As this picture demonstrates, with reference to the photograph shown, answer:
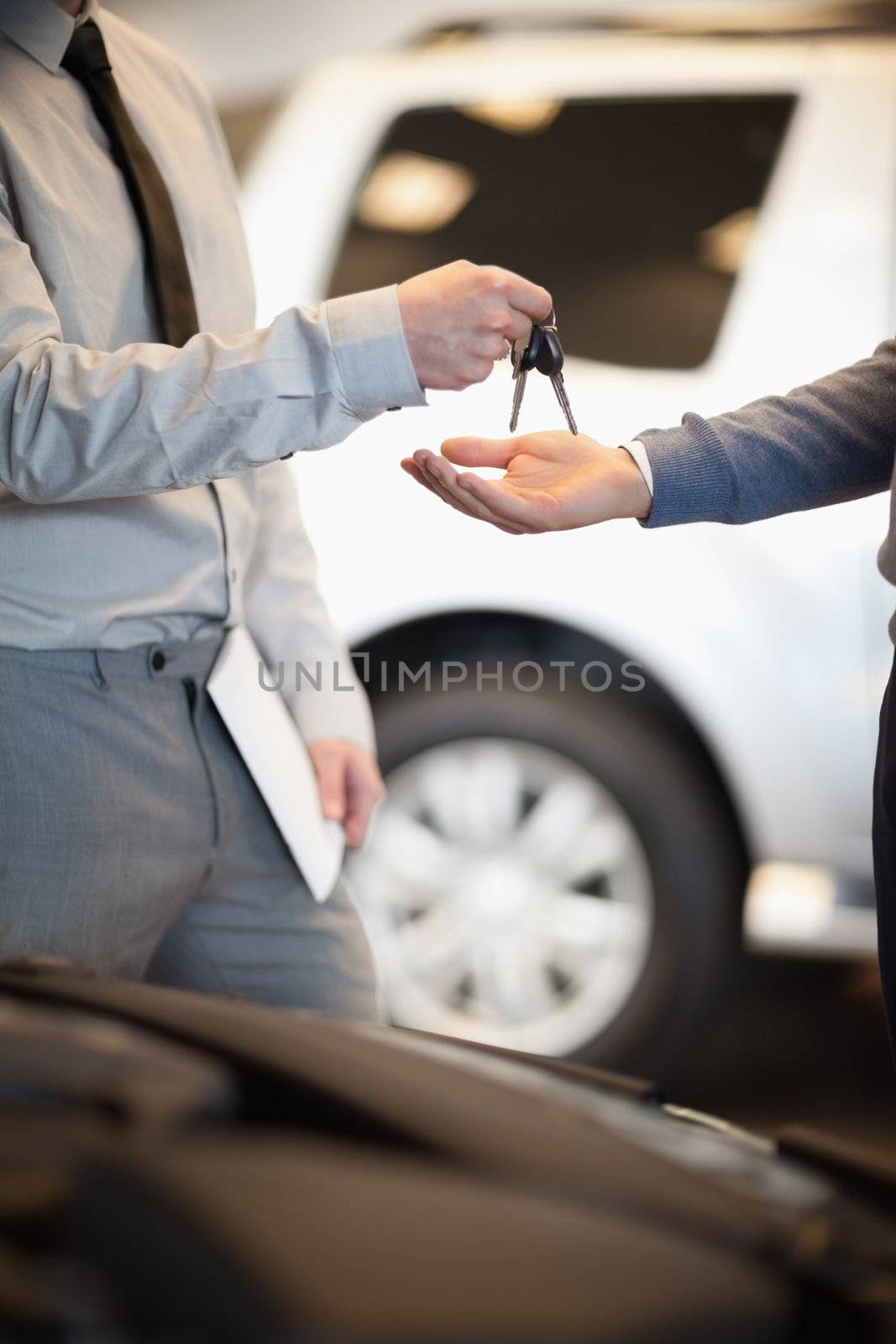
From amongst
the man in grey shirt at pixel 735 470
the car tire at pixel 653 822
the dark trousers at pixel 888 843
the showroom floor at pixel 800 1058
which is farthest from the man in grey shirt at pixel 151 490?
the showroom floor at pixel 800 1058

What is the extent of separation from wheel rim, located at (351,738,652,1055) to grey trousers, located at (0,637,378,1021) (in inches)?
34.8

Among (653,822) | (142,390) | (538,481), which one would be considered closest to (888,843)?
(538,481)

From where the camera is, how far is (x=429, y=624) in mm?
2314

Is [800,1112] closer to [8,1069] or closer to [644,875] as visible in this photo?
[644,875]

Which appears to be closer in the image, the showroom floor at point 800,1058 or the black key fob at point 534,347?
the black key fob at point 534,347

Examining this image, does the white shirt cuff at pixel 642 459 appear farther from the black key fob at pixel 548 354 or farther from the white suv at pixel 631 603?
the white suv at pixel 631 603

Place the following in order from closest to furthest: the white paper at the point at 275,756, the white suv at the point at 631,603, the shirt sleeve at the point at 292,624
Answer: the white paper at the point at 275,756 → the shirt sleeve at the point at 292,624 → the white suv at the point at 631,603

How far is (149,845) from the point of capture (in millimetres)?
1207

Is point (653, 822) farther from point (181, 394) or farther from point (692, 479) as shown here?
point (181, 394)

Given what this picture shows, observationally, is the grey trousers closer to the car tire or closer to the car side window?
the car tire

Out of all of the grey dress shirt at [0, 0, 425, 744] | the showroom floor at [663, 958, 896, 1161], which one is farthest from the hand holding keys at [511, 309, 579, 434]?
the showroom floor at [663, 958, 896, 1161]

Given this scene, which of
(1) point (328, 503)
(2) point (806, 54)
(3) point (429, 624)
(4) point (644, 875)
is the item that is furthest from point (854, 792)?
(2) point (806, 54)

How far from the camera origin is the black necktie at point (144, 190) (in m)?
1.24

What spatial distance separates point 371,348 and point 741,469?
0.31 metres
